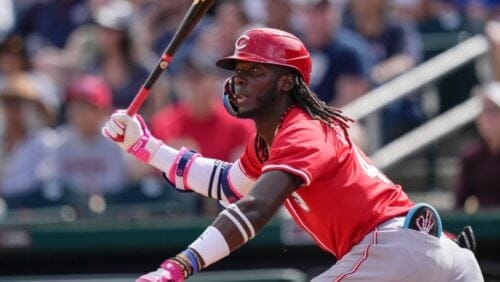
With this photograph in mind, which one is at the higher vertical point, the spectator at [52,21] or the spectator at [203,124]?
the spectator at [52,21]

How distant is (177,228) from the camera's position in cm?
829

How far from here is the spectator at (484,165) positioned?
8109 millimetres

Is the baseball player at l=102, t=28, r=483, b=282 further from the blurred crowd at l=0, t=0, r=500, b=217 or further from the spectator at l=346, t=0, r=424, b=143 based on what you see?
the spectator at l=346, t=0, r=424, b=143

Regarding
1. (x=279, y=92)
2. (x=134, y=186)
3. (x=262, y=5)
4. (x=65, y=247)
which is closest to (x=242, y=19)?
(x=262, y=5)

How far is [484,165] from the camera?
321 inches

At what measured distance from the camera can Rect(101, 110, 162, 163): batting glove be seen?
Answer: 559cm

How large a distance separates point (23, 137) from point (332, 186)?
5.23 metres

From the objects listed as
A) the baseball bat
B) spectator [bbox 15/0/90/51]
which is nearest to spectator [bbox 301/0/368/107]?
spectator [bbox 15/0/90/51]

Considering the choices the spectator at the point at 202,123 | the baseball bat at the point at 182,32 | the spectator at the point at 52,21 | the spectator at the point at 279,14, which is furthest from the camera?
the spectator at the point at 52,21

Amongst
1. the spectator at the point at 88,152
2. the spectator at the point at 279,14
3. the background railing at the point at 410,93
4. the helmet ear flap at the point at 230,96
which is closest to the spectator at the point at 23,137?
the spectator at the point at 88,152

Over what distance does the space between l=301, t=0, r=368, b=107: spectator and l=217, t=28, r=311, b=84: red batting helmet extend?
405 centimetres

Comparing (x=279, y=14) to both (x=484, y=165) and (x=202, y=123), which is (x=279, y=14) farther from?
(x=484, y=165)

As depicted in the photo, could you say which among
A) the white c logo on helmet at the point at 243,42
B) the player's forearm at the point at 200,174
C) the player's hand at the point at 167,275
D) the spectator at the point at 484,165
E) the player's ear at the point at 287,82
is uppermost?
the white c logo on helmet at the point at 243,42

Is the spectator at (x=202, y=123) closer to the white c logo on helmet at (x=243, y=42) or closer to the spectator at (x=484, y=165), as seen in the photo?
the spectator at (x=484, y=165)
